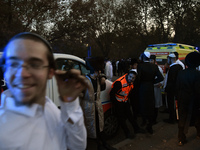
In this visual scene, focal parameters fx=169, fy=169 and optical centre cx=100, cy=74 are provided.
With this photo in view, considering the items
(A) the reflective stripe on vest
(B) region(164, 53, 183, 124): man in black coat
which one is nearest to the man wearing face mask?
(A) the reflective stripe on vest

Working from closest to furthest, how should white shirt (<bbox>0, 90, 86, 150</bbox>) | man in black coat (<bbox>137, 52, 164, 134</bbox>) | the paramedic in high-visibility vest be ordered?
white shirt (<bbox>0, 90, 86, 150</bbox>) < the paramedic in high-visibility vest < man in black coat (<bbox>137, 52, 164, 134</bbox>)

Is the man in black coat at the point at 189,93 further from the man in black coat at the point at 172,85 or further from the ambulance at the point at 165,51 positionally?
the ambulance at the point at 165,51

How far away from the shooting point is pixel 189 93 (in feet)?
10.5

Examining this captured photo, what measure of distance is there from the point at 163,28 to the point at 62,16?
47.3 feet

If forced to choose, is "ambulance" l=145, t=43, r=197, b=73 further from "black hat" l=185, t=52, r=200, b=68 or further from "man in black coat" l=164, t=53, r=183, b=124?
"black hat" l=185, t=52, r=200, b=68

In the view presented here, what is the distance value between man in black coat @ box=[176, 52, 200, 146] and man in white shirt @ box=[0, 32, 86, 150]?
9.51 feet

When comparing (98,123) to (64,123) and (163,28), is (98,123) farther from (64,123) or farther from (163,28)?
(163,28)

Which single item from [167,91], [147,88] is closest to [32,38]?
[147,88]

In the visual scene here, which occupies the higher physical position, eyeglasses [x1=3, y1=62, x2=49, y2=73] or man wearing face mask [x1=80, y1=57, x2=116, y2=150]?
eyeglasses [x1=3, y1=62, x2=49, y2=73]

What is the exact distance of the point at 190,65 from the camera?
325 centimetres

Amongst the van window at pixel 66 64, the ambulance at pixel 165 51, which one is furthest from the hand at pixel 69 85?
the ambulance at pixel 165 51

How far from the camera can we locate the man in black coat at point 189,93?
10.4ft

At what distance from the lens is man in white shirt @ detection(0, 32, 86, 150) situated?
0.79 metres

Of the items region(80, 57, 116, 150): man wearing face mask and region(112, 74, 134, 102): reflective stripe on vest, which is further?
region(112, 74, 134, 102): reflective stripe on vest
